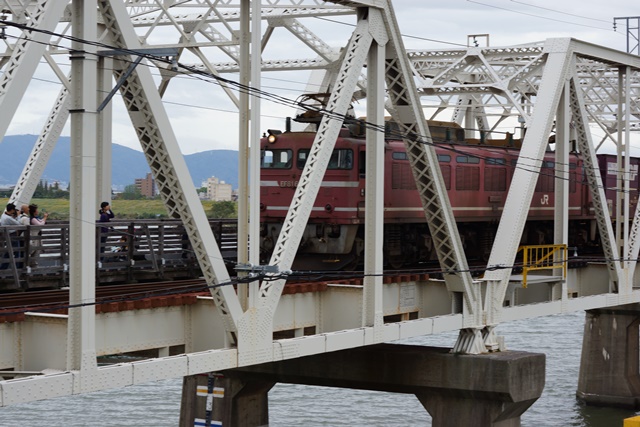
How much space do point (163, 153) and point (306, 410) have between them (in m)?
25.5

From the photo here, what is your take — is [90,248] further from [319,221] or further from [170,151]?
[319,221]

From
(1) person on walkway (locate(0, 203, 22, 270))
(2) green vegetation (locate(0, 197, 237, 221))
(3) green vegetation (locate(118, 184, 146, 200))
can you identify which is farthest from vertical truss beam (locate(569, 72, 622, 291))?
(2) green vegetation (locate(0, 197, 237, 221))

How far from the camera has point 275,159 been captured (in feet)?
94.0

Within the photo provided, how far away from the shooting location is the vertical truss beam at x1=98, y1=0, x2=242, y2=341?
1495 cm

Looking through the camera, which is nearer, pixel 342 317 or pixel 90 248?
pixel 90 248

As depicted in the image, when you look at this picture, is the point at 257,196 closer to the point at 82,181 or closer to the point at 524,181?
the point at 82,181

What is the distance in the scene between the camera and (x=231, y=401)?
91.4ft

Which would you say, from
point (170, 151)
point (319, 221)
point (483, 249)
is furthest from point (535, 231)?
point (170, 151)

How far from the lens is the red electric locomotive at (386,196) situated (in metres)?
27.1

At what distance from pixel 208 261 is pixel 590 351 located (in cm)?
2871

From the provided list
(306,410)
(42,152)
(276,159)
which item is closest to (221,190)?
(306,410)

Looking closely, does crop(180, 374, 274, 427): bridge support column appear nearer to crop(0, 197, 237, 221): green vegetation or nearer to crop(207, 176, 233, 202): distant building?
crop(207, 176, 233, 202): distant building

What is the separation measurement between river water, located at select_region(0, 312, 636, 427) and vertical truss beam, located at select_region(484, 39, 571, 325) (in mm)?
12517

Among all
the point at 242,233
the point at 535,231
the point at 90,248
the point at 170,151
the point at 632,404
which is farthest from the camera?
the point at 632,404
